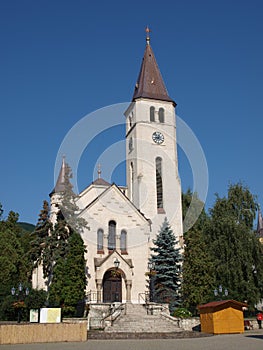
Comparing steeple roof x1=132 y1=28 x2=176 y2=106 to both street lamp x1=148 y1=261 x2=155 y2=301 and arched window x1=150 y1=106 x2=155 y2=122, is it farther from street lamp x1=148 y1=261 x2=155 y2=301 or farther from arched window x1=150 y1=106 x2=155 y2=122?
street lamp x1=148 y1=261 x2=155 y2=301

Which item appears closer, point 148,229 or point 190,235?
point 190,235

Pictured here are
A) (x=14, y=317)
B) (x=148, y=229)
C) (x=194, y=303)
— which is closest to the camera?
(x=14, y=317)

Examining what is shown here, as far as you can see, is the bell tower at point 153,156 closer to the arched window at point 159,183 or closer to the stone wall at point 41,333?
the arched window at point 159,183

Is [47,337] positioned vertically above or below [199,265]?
below

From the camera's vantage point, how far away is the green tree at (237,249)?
35.7 meters

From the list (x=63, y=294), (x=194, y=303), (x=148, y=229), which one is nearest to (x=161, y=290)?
(x=194, y=303)

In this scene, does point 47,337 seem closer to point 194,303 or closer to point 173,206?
point 194,303

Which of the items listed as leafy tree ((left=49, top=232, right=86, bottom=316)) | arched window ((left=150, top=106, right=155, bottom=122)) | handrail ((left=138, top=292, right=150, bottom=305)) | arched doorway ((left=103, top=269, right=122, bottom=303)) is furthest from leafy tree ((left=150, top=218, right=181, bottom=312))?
arched window ((left=150, top=106, right=155, bottom=122))

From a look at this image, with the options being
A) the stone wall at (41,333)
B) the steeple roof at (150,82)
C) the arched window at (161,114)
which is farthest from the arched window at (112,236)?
the stone wall at (41,333)

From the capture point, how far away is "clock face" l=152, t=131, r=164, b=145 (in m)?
43.1

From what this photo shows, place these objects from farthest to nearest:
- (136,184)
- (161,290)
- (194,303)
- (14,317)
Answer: (136,184) → (161,290) → (194,303) → (14,317)

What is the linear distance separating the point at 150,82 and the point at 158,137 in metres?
7.21

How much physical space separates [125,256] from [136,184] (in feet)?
27.4

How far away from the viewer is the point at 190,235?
115 ft
